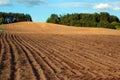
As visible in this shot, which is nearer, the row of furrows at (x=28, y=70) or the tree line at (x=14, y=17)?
the row of furrows at (x=28, y=70)

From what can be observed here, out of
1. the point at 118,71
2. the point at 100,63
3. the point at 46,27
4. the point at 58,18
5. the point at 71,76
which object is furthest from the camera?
the point at 58,18

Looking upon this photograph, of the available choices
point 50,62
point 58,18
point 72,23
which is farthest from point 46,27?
point 50,62

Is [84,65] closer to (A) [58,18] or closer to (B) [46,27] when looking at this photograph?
(B) [46,27]

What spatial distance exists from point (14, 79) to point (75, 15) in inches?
4564

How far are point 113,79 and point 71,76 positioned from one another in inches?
55.2

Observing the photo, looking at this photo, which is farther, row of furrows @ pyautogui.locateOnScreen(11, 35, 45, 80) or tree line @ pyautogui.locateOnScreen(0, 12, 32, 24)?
tree line @ pyautogui.locateOnScreen(0, 12, 32, 24)

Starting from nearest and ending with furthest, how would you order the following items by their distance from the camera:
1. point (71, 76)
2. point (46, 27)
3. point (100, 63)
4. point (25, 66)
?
point (71, 76) < point (25, 66) < point (100, 63) < point (46, 27)

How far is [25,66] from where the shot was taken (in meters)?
14.2

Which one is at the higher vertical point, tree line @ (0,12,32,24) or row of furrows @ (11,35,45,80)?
row of furrows @ (11,35,45,80)

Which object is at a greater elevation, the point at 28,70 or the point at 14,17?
the point at 28,70

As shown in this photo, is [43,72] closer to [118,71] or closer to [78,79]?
[78,79]

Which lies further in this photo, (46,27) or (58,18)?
(58,18)

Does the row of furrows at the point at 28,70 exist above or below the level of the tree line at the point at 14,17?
above

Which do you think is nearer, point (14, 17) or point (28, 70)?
point (28, 70)
